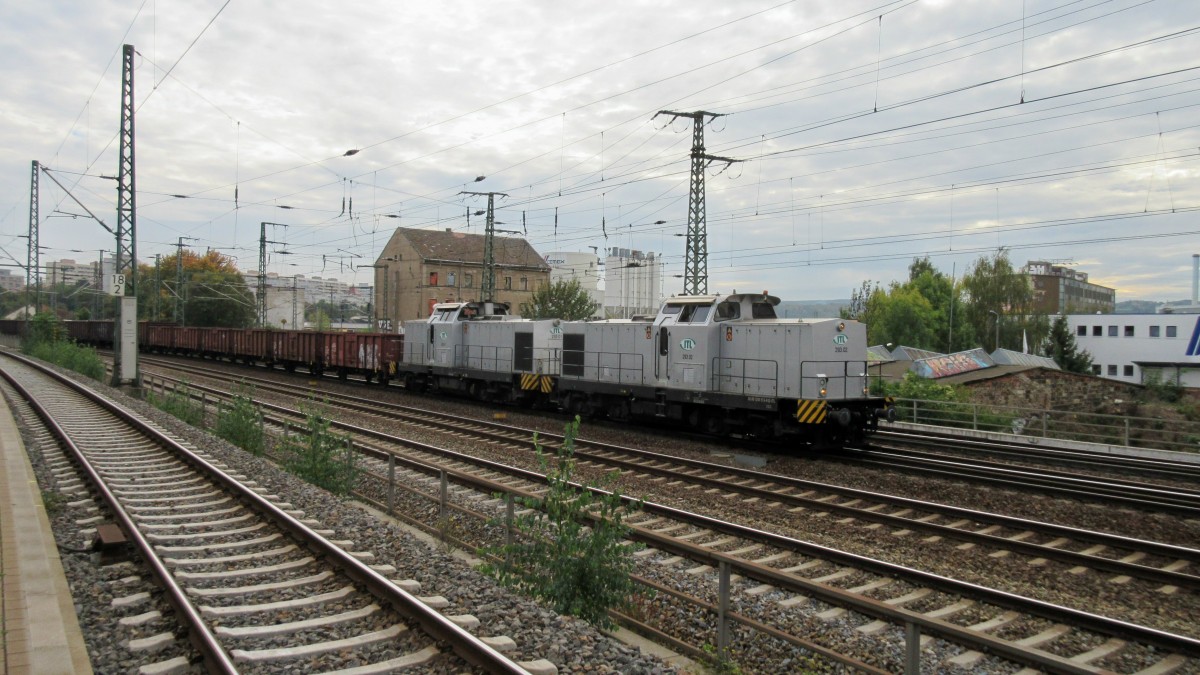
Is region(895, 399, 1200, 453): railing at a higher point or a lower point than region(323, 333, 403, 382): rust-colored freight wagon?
lower

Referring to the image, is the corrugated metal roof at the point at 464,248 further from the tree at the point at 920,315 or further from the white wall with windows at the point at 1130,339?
the white wall with windows at the point at 1130,339

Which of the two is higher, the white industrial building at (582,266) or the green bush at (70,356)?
Answer: the white industrial building at (582,266)

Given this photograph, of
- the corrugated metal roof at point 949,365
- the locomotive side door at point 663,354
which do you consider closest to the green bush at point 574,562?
the locomotive side door at point 663,354

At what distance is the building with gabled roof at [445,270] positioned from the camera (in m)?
63.9

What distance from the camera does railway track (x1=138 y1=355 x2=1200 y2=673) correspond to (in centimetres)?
548

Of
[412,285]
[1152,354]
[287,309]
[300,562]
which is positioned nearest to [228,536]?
[300,562]

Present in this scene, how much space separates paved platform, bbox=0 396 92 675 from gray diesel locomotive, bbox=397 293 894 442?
12.1 metres

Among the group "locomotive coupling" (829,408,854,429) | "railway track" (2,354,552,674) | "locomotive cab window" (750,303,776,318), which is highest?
"locomotive cab window" (750,303,776,318)

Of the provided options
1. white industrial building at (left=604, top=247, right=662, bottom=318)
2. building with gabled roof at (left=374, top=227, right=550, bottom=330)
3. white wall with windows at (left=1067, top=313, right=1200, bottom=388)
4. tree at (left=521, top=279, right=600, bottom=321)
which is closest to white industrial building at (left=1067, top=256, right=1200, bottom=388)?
white wall with windows at (left=1067, top=313, right=1200, bottom=388)

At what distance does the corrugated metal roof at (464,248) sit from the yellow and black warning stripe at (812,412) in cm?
5007

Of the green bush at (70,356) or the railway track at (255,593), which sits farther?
the green bush at (70,356)

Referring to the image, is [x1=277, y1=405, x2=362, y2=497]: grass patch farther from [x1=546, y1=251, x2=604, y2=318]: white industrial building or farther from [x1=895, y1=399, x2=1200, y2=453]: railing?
[x1=546, y1=251, x2=604, y2=318]: white industrial building

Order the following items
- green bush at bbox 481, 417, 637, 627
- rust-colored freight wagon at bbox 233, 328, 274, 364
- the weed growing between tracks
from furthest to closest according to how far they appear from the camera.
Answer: rust-colored freight wagon at bbox 233, 328, 274, 364 < the weed growing between tracks < green bush at bbox 481, 417, 637, 627

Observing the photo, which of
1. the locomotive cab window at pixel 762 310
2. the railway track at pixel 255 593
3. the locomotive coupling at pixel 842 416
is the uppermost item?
the locomotive cab window at pixel 762 310
